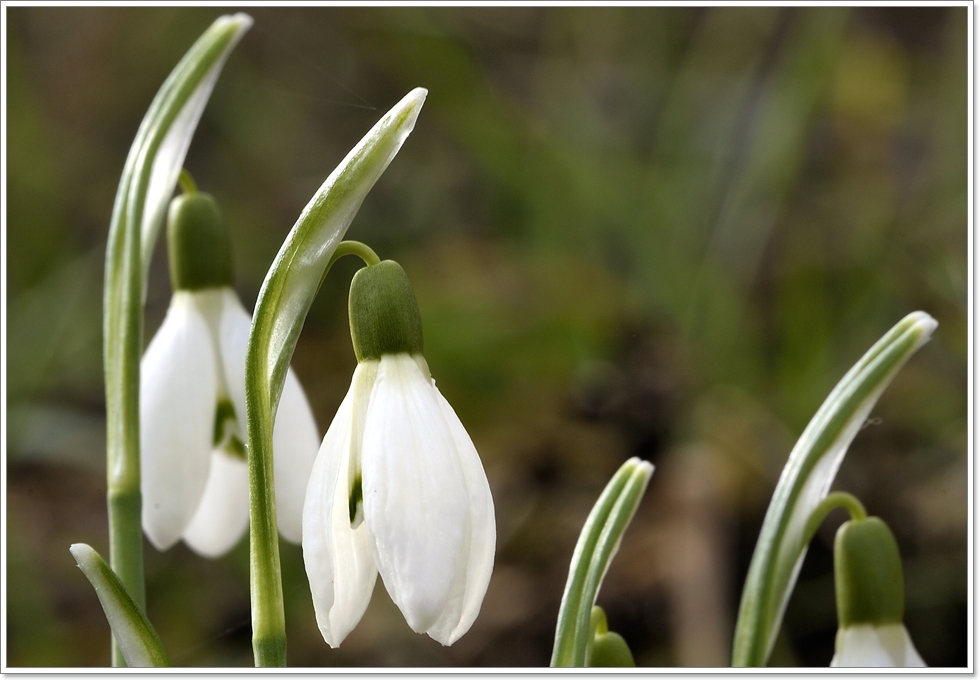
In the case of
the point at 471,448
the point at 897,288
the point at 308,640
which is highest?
the point at 897,288

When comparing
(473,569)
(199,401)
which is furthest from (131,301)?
(473,569)

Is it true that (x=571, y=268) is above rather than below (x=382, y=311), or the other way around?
above

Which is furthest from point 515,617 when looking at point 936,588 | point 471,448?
point 471,448

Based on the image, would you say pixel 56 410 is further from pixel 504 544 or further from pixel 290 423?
pixel 290 423

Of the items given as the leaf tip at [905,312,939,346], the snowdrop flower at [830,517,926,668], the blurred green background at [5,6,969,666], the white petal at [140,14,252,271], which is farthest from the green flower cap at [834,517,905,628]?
the blurred green background at [5,6,969,666]

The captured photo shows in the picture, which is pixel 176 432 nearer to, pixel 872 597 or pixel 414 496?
pixel 414 496

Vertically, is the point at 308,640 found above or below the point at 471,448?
below

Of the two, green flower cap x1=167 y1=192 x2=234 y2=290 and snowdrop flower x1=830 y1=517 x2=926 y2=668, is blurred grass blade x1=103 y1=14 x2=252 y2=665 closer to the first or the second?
green flower cap x1=167 y1=192 x2=234 y2=290
